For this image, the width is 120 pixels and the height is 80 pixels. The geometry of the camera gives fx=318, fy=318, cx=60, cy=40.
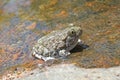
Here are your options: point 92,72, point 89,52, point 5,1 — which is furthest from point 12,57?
point 5,1

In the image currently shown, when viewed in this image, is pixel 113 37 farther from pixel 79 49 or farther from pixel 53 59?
pixel 53 59

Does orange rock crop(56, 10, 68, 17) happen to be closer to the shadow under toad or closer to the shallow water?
the shallow water

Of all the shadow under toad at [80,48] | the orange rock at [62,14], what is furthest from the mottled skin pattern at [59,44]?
the orange rock at [62,14]

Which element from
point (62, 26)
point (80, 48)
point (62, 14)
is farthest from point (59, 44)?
point (62, 14)

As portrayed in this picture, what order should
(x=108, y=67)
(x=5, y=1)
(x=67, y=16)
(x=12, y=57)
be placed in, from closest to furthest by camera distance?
(x=108, y=67) < (x=12, y=57) < (x=67, y=16) < (x=5, y=1)

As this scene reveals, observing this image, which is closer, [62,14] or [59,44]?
[59,44]

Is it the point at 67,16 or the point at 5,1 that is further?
the point at 5,1

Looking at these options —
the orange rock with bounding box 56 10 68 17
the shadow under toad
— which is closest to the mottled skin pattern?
the shadow under toad

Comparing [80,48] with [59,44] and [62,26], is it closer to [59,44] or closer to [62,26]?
[59,44]
